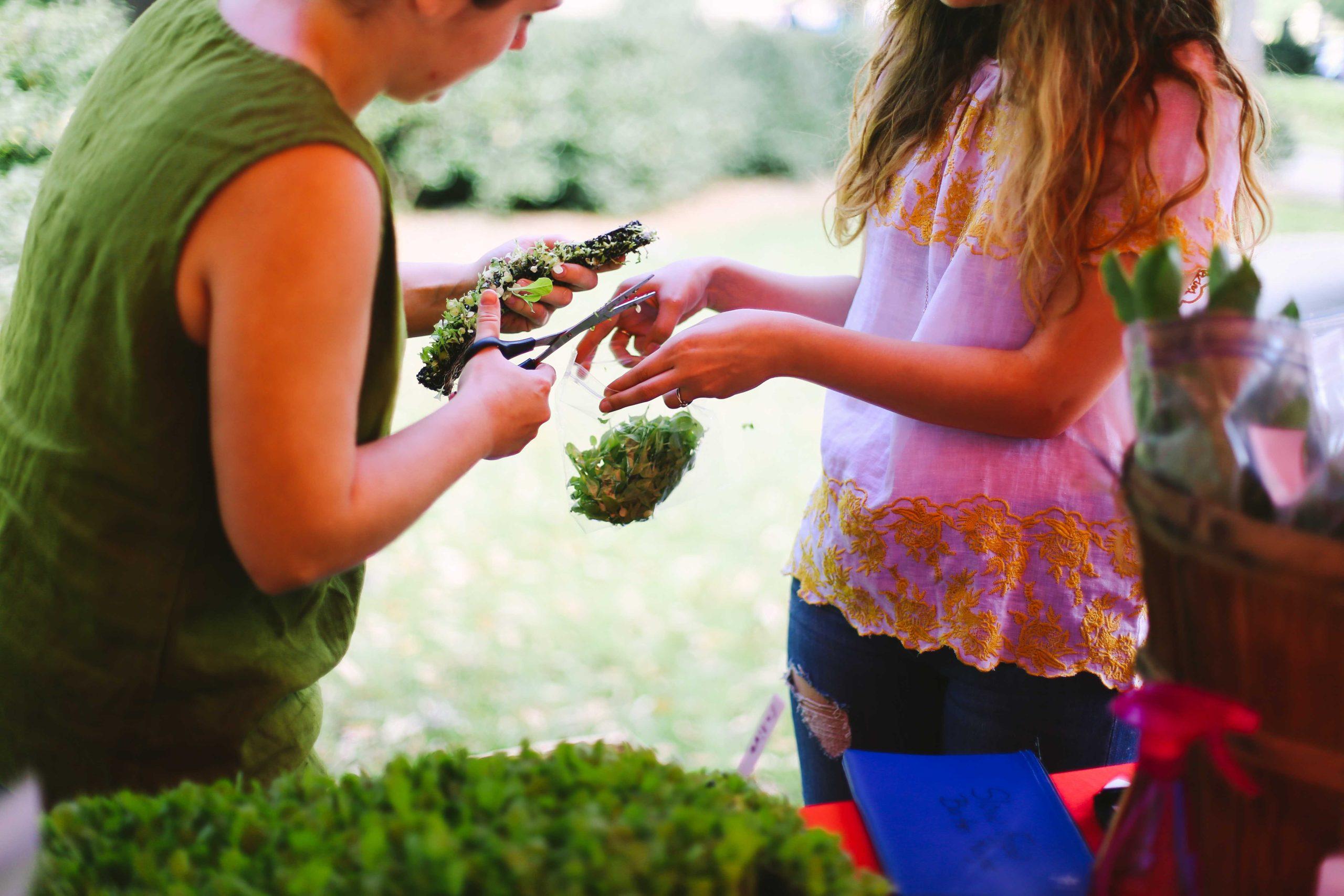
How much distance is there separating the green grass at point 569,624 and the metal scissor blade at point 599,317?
1.31 m

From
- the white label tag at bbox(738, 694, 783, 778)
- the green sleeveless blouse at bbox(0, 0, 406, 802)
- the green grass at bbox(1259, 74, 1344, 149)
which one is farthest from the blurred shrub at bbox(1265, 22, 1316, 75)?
the green sleeveless blouse at bbox(0, 0, 406, 802)

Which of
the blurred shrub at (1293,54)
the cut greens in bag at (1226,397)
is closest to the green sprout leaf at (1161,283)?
the cut greens in bag at (1226,397)

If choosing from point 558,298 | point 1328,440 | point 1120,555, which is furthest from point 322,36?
point 1120,555

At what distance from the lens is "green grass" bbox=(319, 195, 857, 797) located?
3.43m

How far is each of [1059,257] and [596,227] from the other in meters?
7.95

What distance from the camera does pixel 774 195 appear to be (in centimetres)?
1085

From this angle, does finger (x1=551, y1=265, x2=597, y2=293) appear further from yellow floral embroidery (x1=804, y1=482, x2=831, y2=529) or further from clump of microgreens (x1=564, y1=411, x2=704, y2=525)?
yellow floral embroidery (x1=804, y1=482, x2=831, y2=529)

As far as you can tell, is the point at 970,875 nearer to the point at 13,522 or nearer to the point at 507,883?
the point at 507,883

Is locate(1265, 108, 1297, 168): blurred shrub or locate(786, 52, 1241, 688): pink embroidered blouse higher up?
locate(786, 52, 1241, 688): pink embroidered blouse

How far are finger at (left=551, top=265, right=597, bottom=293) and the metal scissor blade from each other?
1.9 inches

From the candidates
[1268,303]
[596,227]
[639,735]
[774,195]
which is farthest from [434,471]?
[774,195]

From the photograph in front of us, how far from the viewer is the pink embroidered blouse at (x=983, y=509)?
1.53 meters

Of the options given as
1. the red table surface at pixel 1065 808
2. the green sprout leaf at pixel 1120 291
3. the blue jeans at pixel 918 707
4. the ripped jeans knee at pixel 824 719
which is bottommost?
the ripped jeans knee at pixel 824 719

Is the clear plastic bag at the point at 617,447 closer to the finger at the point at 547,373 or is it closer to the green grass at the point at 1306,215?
the finger at the point at 547,373
